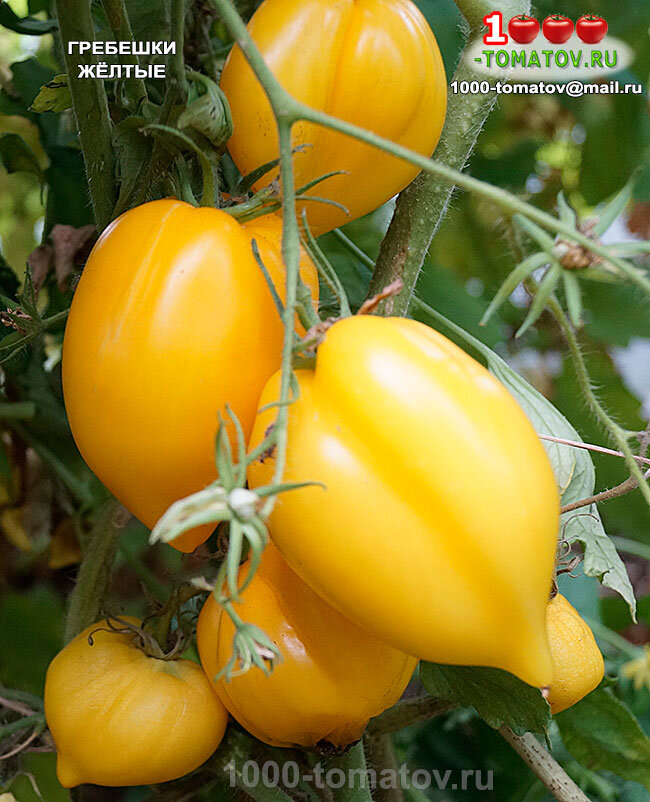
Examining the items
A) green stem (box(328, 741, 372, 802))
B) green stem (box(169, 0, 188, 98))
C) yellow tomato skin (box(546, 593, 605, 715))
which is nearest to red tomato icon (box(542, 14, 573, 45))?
green stem (box(169, 0, 188, 98))

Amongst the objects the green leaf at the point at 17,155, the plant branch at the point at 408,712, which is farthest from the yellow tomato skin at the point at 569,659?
the green leaf at the point at 17,155

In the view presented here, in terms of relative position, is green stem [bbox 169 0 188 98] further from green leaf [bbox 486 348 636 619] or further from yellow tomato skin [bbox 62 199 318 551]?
green leaf [bbox 486 348 636 619]

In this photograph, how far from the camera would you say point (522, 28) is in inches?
21.8

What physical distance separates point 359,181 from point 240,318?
0.13 m

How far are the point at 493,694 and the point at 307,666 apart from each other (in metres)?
0.13

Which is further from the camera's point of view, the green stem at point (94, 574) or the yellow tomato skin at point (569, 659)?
the green stem at point (94, 574)

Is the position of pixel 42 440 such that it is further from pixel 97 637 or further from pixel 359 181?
pixel 359 181

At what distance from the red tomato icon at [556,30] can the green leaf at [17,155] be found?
41cm

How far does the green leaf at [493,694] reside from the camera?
480 mm

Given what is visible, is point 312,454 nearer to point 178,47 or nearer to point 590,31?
point 178,47

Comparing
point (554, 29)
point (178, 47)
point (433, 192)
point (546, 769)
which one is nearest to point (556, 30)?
point (554, 29)

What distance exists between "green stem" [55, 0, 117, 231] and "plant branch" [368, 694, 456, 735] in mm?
386

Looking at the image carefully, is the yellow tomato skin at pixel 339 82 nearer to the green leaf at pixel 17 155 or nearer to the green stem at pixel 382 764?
the green leaf at pixel 17 155

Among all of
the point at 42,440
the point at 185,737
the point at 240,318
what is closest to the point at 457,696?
the point at 185,737
